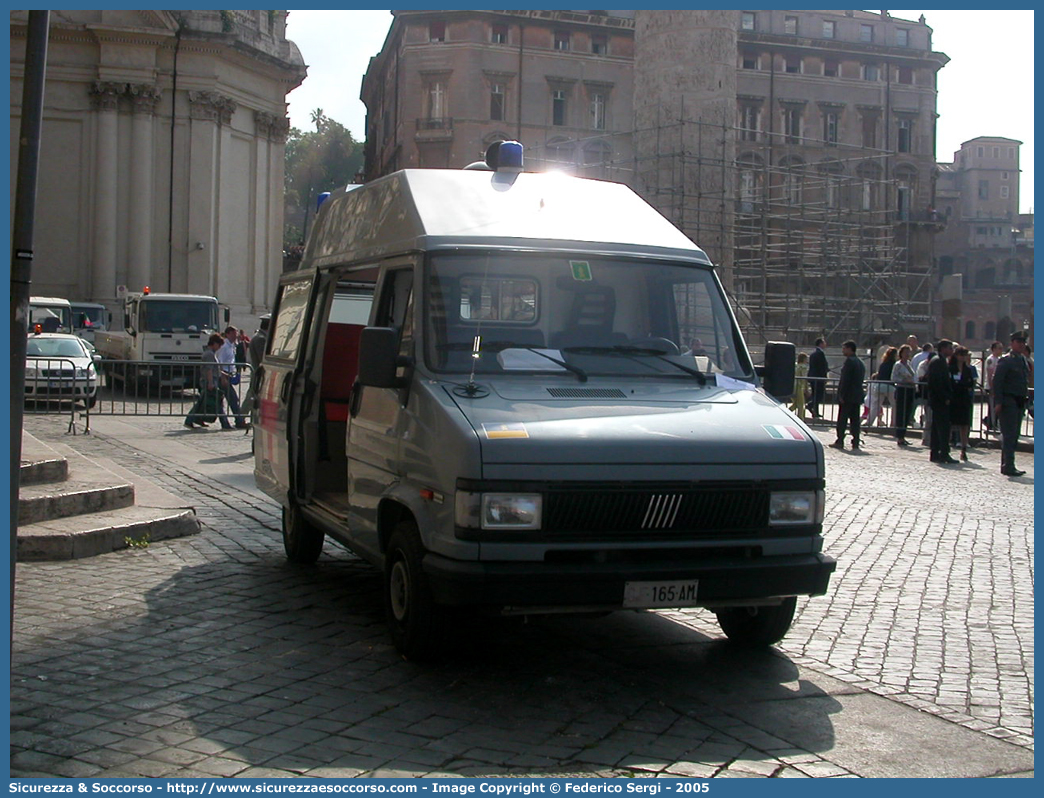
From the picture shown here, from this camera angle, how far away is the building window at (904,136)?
258 feet

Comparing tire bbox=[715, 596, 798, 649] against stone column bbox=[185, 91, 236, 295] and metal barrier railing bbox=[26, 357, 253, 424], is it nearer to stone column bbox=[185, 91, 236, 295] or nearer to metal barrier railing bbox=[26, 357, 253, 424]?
metal barrier railing bbox=[26, 357, 253, 424]

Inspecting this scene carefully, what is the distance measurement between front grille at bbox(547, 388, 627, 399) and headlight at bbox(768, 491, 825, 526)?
3.05 feet

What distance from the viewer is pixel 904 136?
3098 inches

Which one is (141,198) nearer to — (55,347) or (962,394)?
(55,347)

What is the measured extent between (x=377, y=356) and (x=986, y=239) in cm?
12742

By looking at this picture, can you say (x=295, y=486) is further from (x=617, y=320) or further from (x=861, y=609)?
(x=861, y=609)

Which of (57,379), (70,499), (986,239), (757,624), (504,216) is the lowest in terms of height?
(757,624)

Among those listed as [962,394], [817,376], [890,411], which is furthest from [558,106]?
[962,394]

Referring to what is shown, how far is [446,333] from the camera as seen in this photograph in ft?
21.7

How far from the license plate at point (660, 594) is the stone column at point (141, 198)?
48188mm

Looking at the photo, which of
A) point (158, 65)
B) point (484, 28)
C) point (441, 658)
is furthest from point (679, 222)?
point (484, 28)

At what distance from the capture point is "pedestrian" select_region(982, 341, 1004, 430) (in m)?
21.6

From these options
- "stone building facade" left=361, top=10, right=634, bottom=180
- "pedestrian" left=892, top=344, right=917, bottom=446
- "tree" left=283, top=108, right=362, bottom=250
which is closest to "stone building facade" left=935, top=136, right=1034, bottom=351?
"stone building facade" left=361, top=10, right=634, bottom=180

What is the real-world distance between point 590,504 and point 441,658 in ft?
3.91
